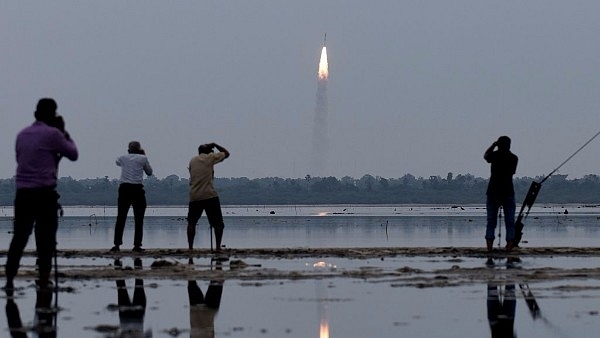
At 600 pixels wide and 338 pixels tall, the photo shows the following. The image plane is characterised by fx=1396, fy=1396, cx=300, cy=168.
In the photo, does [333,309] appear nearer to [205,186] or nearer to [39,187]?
[39,187]

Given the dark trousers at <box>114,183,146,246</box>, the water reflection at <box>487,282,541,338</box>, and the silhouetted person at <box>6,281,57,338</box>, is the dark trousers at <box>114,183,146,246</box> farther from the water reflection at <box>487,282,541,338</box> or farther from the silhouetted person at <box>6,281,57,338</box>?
the water reflection at <box>487,282,541,338</box>

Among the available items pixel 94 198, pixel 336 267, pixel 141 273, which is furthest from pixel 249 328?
pixel 94 198

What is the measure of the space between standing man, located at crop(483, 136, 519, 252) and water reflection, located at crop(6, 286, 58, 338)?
9.40 m

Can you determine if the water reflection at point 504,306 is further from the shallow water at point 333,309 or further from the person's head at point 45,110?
the person's head at point 45,110

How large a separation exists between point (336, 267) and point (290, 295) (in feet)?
14.0

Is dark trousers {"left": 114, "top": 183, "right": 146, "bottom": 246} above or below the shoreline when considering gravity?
above

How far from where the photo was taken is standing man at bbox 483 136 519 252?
2091 centimetres

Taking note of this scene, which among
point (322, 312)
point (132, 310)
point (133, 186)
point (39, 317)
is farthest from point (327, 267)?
point (39, 317)

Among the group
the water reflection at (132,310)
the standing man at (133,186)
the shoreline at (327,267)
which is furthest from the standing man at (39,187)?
the standing man at (133,186)

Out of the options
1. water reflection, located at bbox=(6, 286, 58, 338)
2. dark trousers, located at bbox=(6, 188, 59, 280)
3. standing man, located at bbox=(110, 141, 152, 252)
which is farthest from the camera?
standing man, located at bbox=(110, 141, 152, 252)

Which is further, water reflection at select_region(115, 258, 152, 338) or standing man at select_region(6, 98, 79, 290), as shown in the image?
standing man at select_region(6, 98, 79, 290)

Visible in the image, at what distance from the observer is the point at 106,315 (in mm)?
11219

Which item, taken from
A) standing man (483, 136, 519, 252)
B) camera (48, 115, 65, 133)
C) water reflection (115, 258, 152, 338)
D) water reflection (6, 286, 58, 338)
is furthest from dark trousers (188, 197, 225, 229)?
water reflection (6, 286, 58, 338)

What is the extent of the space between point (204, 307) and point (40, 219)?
2.01 m
